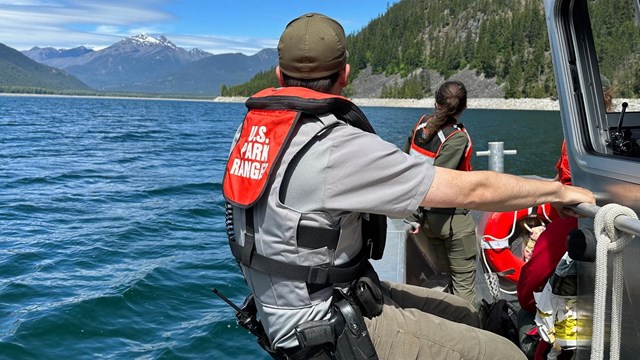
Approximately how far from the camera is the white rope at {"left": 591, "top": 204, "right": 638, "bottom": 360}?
2.07m

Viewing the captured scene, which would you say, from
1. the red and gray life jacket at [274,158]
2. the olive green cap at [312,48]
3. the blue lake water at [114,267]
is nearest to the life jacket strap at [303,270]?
the red and gray life jacket at [274,158]

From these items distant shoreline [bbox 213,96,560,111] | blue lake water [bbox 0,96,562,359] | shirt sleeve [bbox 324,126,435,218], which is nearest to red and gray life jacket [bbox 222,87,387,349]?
shirt sleeve [bbox 324,126,435,218]

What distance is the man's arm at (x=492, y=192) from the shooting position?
2416 millimetres

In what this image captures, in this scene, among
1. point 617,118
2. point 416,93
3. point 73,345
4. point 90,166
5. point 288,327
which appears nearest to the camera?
point 288,327

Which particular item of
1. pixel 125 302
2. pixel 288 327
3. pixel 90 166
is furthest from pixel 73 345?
pixel 90 166

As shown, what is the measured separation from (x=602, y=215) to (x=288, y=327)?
4.10ft

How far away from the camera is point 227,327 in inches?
312

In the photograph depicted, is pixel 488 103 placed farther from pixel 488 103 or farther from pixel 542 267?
pixel 542 267

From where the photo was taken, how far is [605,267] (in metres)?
2.07

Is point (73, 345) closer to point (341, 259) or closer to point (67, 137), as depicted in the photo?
point (341, 259)

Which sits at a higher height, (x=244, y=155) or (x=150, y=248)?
(x=244, y=155)

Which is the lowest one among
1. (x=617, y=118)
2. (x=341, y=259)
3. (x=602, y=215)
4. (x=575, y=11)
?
(x=341, y=259)

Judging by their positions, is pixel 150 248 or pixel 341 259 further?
pixel 150 248

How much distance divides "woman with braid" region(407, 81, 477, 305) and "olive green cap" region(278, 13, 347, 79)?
106 inches
